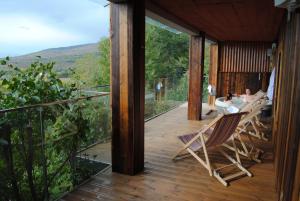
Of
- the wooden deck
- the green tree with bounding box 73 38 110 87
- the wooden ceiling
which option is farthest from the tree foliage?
the green tree with bounding box 73 38 110 87

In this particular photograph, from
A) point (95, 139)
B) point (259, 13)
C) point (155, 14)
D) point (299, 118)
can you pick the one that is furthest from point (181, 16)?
point (299, 118)

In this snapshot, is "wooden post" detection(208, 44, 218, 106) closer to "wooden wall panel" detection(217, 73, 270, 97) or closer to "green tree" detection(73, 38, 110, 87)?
"wooden wall panel" detection(217, 73, 270, 97)

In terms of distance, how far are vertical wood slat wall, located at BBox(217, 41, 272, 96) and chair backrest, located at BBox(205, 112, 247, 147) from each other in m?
6.03

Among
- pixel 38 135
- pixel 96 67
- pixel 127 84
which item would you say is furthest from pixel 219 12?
pixel 96 67

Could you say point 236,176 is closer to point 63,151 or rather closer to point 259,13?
point 63,151

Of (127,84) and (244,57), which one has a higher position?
(244,57)

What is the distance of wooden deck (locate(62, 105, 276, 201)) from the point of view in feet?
9.26

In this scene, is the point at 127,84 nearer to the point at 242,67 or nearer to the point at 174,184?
the point at 174,184

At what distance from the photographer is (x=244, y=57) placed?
29.0 ft

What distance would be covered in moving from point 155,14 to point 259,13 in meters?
1.76

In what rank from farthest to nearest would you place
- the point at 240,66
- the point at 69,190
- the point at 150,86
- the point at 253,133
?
the point at 240,66 → the point at 150,86 → the point at 253,133 → the point at 69,190

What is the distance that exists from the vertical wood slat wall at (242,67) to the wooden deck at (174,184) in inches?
209

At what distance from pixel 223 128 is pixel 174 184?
0.98 meters

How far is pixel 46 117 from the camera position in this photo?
272cm
